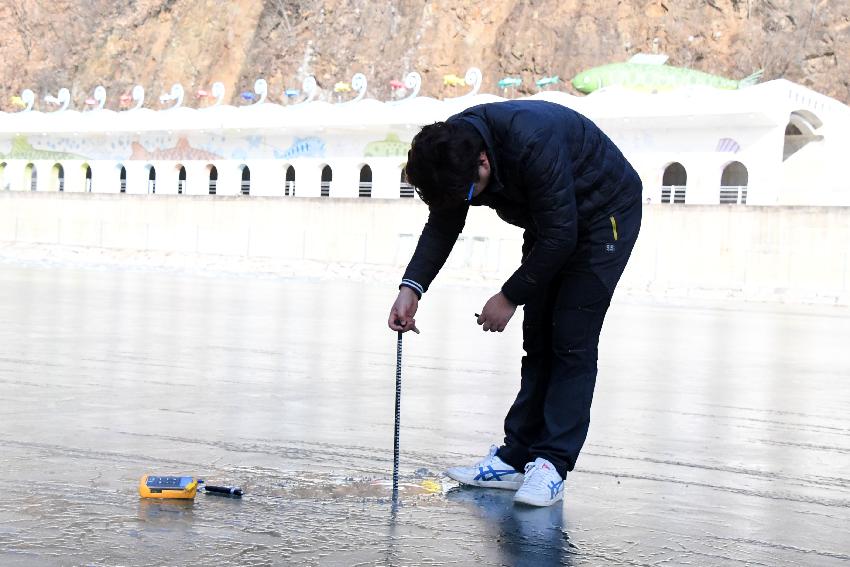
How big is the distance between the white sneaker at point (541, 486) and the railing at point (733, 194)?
32284 mm

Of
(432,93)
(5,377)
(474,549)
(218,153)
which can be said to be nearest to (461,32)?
(432,93)

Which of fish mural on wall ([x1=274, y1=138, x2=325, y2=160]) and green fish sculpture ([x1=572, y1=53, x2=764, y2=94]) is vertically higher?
green fish sculpture ([x1=572, y1=53, x2=764, y2=94])

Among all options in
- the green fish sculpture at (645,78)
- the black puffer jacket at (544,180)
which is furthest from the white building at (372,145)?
the black puffer jacket at (544,180)

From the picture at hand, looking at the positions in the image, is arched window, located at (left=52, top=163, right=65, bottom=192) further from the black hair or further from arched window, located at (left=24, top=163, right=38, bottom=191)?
the black hair

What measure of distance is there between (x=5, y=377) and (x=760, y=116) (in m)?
31.0

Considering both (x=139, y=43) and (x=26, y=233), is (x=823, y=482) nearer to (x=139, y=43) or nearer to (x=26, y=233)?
(x=26, y=233)

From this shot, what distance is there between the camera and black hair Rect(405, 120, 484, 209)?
12.5 ft

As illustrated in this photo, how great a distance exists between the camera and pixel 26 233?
4097cm

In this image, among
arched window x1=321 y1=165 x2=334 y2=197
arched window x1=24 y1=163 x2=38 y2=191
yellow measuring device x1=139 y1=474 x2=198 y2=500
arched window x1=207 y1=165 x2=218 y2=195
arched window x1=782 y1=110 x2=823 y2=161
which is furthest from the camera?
arched window x1=24 y1=163 x2=38 y2=191

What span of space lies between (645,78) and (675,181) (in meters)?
3.88

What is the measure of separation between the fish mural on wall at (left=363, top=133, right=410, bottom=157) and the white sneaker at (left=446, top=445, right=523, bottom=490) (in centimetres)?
3859

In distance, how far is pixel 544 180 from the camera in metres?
3.94

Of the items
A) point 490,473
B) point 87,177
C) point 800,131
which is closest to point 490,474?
point 490,473

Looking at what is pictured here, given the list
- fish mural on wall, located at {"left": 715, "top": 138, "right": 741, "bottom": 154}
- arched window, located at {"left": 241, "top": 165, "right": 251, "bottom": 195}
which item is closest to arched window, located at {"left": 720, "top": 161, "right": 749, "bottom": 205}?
fish mural on wall, located at {"left": 715, "top": 138, "right": 741, "bottom": 154}
